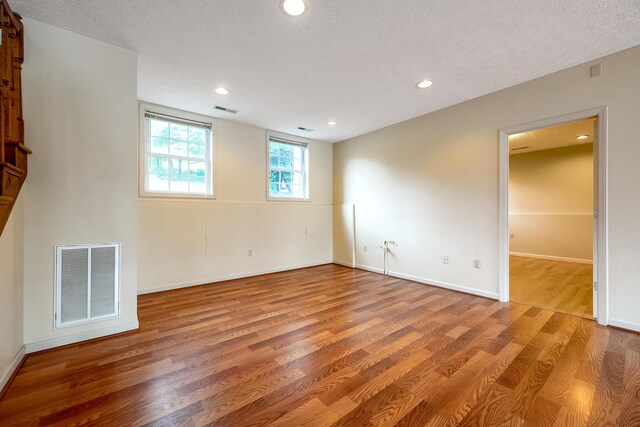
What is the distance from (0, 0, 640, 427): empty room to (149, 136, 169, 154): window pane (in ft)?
0.12

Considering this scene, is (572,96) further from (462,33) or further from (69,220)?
(69,220)

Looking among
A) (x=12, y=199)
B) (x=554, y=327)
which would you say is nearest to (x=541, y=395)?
(x=554, y=327)

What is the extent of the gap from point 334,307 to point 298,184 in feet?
9.49

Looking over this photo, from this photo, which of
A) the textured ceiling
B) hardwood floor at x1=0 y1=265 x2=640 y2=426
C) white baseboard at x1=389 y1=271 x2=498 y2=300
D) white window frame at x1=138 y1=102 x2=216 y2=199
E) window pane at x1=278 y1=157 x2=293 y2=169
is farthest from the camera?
window pane at x1=278 y1=157 x2=293 y2=169

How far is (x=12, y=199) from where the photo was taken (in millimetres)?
1684

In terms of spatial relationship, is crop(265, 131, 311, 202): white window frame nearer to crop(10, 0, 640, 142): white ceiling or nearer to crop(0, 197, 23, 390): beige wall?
crop(10, 0, 640, 142): white ceiling

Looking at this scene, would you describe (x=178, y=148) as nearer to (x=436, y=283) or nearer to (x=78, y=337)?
(x=78, y=337)

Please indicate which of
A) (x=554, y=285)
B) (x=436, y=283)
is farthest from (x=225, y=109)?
(x=554, y=285)

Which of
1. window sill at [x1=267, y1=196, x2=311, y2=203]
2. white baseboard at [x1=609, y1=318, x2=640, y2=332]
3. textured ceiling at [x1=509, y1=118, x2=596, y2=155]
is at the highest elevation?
textured ceiling at [x1=509, y1=118, x2=596, y2=155]

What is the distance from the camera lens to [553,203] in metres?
6.10

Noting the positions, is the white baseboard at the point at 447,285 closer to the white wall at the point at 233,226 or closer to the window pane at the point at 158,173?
the white wall at the point at 233,226

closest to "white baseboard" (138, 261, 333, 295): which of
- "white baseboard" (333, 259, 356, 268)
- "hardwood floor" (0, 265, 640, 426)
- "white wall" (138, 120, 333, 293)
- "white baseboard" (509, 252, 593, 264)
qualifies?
"white wall" (138, 120, 333, 293)

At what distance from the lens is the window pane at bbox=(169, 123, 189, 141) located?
12.7 feet

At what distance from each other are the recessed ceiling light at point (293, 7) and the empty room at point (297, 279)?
1 cm
